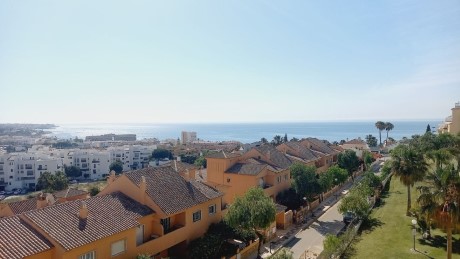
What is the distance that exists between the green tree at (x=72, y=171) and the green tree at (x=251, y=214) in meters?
117

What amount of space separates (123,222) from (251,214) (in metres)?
11.7

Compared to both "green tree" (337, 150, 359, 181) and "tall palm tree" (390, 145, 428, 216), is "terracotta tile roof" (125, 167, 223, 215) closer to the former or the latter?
"tall palm tree" (390, 145, 428, 216)

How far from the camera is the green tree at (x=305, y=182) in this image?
48.1 metres

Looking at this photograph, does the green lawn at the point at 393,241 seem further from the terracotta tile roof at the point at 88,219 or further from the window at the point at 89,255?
the window at the point at 89,255

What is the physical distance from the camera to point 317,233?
4091 centimetres

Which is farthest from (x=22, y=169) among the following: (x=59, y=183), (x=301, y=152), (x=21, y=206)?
(x=301, y=152)

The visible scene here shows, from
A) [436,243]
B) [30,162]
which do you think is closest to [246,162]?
[436,243]

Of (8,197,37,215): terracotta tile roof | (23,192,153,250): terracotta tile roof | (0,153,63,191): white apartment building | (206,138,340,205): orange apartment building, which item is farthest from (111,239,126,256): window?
(0,153,63,191): white apartment building

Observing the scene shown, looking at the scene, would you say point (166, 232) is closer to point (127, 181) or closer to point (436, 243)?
point (127, 181)

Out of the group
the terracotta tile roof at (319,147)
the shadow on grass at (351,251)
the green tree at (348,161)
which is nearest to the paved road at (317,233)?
the shadow on grass at (351,251)

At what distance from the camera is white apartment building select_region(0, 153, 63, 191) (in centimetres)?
12288

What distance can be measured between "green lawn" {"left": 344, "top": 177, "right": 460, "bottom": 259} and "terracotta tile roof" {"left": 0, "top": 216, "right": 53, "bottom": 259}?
79.1 ft

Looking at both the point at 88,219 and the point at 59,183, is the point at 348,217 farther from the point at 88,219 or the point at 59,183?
the point at 59,183

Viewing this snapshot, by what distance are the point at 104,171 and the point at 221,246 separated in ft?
400
